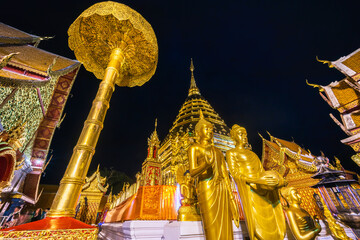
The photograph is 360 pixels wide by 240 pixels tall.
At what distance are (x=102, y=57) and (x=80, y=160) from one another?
6.92 ft

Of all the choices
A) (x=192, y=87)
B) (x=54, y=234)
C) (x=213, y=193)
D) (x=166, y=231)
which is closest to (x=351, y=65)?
(x=213, y=193)

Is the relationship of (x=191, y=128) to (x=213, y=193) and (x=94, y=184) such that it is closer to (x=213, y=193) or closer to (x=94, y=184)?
(x=94, y=184)

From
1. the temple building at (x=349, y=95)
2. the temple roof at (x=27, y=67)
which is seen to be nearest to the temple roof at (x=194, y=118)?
the temple building at (x=349, y=95)

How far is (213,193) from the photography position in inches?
67.5

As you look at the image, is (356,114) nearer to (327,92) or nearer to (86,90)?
(327,92)

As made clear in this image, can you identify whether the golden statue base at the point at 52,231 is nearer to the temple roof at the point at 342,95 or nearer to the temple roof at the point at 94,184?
the temple roof at the point at 94,184

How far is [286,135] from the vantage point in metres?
20.4

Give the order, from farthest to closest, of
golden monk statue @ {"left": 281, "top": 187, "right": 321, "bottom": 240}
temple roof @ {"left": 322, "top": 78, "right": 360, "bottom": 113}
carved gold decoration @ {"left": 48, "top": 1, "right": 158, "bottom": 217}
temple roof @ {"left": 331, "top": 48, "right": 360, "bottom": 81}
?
temple roof @ {"left": 322, "top": 78, "right": 360, "bottom": 113} → temple roof @ {"left": 331, "top": 48, "right": 360, "bottom": 81} → golden monk statue @ {"left": 281, "top": 187, "right": 321, "bottom": 240} → carved gold decoration @ {"left": 48, "top": 1, "right": 158, "bottom": 217}

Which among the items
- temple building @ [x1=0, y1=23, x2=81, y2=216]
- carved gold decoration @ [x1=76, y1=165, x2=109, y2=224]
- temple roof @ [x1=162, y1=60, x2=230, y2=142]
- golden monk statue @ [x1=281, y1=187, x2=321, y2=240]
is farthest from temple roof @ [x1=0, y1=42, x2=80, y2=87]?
temple roof @ [x1=162, y1=60, x2=230, y2=142]

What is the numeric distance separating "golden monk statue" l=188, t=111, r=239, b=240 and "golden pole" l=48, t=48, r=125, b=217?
1.15 m

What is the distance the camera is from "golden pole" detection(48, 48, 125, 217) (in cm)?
138

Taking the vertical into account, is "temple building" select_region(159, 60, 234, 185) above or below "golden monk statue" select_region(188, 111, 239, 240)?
above

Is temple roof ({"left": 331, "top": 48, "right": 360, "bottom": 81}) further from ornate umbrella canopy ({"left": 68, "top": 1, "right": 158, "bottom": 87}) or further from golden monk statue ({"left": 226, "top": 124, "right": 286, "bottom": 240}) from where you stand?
ornate umbrella canopy ({"left": 68, "top": 1, "right": 158, "bottom": 87})

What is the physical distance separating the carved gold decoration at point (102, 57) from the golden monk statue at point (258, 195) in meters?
1.78
